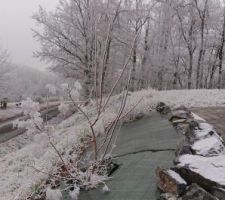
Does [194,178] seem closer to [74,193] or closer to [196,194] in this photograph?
[196,194]

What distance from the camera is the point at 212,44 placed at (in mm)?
27250

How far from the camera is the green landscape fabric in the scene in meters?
5.46

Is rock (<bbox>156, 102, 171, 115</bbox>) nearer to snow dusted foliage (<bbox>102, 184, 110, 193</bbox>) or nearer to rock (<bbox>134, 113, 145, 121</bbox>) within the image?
rock (<bbox>134, 113, 145, 121</bbox>)

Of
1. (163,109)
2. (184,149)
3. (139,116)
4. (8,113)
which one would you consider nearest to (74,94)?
(184,149)

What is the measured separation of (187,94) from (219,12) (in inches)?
660

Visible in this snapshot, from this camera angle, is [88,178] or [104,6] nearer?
[88,178]

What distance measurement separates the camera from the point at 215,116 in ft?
30.7

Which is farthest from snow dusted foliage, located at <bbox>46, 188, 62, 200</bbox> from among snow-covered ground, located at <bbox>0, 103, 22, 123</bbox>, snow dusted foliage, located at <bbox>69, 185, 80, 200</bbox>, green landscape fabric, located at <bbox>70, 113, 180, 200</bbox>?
snow-covered ground, located at <bbox>0, 103, 22, 123</bbox>

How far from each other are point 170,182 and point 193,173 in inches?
13.8

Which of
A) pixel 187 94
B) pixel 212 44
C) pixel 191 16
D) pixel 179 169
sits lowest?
pixel 179 169

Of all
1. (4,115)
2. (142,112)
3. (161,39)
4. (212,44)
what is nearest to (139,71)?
(161,39)

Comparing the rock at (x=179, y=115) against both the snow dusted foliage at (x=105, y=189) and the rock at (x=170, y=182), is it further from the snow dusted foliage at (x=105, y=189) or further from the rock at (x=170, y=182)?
the rock at (x=170, y=182)

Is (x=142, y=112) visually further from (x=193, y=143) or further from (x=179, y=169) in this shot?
(x=179, y=169)

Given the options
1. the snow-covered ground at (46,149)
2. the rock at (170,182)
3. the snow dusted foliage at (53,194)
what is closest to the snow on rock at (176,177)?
the rock at (170,182)
